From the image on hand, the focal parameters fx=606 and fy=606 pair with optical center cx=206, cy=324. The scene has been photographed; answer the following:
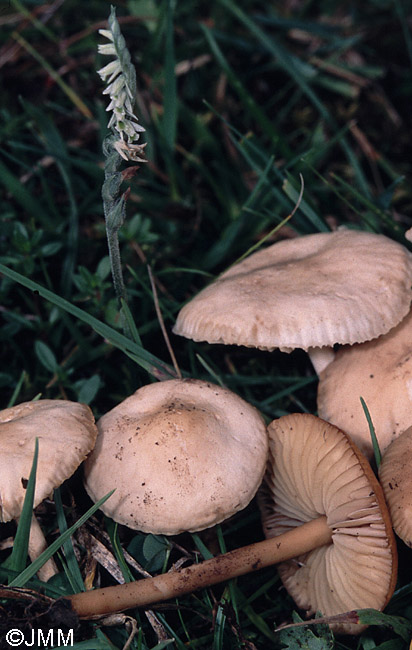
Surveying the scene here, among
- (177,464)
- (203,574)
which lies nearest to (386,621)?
(203,574)

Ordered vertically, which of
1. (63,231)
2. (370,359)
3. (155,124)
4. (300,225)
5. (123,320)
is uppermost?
(155,124)

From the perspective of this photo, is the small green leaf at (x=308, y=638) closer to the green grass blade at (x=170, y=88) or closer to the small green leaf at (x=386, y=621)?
the small green leaf at (x=386, y=621)

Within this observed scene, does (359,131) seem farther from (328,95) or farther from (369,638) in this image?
(369,638)

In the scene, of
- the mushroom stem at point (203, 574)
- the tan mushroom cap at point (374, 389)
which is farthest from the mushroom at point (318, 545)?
the tan mushroom cap at point (374, 389)

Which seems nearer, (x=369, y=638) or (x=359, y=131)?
(x=369, y=638)

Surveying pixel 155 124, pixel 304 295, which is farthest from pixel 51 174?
pixel 304 295

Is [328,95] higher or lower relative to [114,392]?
higher

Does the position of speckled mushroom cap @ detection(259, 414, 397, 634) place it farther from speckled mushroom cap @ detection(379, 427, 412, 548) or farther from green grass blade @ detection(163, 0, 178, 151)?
green grass blade @ detection(163, 0, 178, 151)
